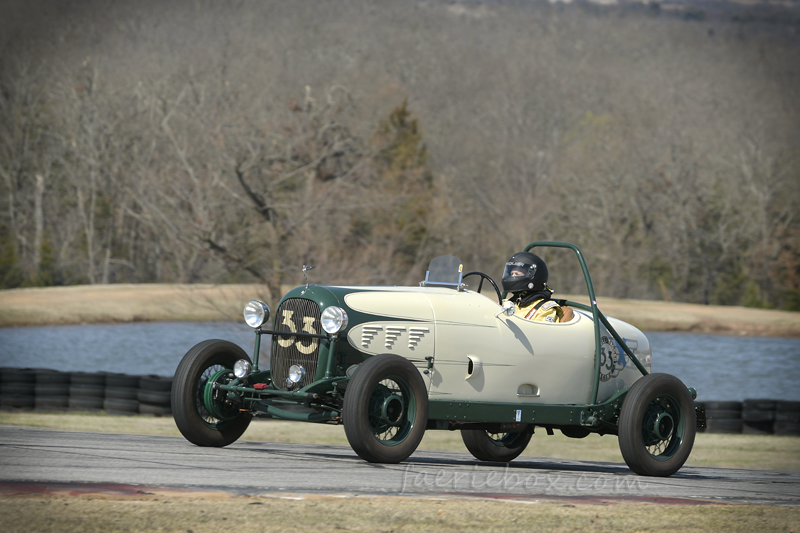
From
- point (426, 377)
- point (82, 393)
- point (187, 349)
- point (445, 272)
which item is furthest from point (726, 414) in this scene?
point (187, 349)

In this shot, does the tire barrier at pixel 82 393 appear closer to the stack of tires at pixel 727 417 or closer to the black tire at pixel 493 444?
the black tire at pixel 493 444

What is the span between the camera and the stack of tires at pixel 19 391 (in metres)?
16.1

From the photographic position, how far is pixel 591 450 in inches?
634

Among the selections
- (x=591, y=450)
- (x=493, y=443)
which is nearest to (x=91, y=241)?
(x=591, y=450)

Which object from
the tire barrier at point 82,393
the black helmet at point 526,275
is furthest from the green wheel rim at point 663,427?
the tire barrier at point 82,393

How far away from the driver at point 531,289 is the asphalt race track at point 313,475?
1.54 meters

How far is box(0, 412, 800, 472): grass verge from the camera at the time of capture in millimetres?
14016

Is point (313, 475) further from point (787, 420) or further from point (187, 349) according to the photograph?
point (187, 349)

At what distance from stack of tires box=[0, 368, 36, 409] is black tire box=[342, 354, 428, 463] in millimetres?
10079

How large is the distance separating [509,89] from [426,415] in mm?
111017

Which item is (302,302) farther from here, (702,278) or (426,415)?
(702,278)

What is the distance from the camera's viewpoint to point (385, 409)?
7.76 metres

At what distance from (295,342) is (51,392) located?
9.37 meters

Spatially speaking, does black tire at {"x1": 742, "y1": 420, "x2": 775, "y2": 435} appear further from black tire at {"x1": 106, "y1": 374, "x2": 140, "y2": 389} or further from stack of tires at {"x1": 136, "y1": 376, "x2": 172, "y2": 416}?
black tire at {"x1": 106, "y1": 374, "x2": 140, "y2": 389}
